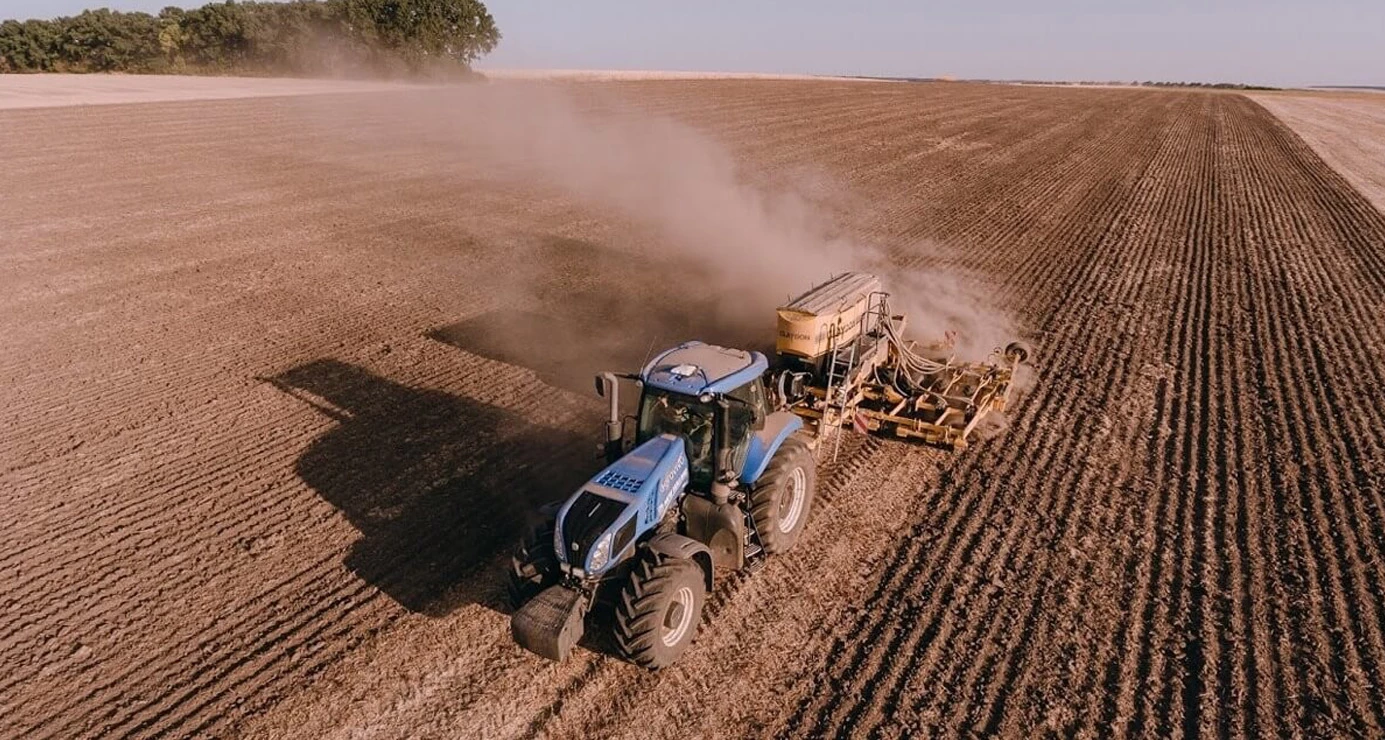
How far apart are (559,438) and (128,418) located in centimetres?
600

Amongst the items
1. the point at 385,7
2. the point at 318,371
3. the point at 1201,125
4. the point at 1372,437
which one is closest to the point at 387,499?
the point at 318,371

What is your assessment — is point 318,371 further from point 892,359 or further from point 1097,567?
point 1097,567

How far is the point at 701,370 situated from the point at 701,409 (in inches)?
16.0

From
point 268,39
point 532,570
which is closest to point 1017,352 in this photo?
point 532,570

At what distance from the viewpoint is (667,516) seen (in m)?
6.44

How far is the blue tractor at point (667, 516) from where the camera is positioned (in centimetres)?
564

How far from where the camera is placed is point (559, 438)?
394 inches

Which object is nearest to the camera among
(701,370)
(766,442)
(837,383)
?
(701,370)

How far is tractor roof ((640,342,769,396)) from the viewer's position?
655cm

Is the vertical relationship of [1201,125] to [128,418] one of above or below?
above

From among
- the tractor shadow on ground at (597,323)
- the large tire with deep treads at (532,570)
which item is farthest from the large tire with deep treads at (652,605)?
the tractor shadow on ground at (597,323)

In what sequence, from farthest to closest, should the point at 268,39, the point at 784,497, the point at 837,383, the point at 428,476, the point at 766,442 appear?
the point at 268,39 → the point at 837,383 → the point at 428,476 → the point at 784,497 → the point at 766,442

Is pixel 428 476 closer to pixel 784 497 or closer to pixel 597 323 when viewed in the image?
pixel 784 497

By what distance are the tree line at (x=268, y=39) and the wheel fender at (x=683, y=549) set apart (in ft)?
234
